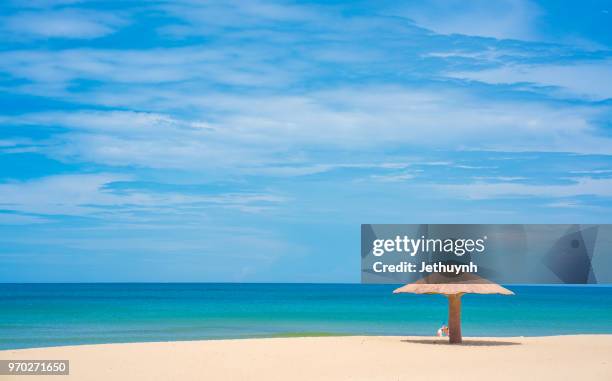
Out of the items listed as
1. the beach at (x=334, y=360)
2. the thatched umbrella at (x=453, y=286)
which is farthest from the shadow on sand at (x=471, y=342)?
the thatched umbrella at (x=453, y=286)

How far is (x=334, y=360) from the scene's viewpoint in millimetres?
14891

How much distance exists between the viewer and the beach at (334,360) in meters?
12.9

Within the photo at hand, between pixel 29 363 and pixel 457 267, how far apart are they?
907 cm

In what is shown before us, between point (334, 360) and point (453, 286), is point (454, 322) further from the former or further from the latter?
point (334, 360)

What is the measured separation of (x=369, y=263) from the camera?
16.7 m

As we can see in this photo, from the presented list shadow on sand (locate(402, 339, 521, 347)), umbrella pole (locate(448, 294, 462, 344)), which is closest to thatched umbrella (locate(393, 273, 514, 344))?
umbrella pole (locate(448, 294, 462, 344))

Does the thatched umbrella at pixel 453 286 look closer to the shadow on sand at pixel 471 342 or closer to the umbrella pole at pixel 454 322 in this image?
the umbrella pole at pixel 454 322

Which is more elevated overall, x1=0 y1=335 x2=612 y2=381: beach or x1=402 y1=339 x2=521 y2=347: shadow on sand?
x1=402 y1=339 x2=521 y2=347: shadow on sand

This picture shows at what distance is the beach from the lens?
12.9 metres

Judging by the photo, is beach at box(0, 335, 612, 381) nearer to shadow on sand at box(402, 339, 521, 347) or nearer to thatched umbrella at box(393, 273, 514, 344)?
shadow on sand at box(402, 339, 521, 347)

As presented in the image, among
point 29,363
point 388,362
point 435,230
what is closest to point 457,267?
point 435,230

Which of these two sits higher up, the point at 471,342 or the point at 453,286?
the point at 453,286

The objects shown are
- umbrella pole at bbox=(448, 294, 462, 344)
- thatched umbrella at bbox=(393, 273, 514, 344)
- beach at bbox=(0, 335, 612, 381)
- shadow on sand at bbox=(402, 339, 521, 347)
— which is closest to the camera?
beach at bbox=(0, 335, 612, 381)

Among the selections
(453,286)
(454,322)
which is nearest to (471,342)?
(454,322)
